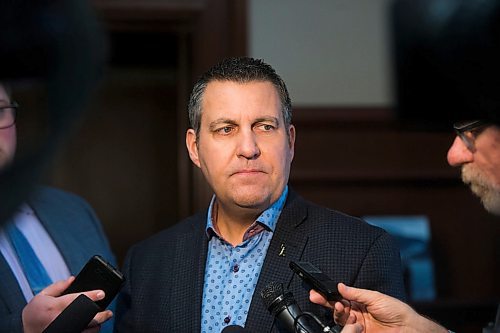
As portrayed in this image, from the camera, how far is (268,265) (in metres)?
1.73

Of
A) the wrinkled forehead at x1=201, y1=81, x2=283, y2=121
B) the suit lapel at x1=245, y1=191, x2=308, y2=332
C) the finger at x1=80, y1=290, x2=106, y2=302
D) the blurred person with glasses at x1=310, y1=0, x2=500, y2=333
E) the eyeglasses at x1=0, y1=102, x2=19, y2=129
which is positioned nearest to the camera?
the blurred person with glasses at x1=310, y1=0, x2=500, y2=333

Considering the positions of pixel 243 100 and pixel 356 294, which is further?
pixel 243 100

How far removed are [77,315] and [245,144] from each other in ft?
1.64

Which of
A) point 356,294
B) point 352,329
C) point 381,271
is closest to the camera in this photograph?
point 352,329

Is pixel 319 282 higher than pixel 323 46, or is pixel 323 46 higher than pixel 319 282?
pixel 323 46

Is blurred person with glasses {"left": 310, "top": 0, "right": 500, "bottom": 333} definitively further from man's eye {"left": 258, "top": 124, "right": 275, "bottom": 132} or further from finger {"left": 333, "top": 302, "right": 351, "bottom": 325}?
man's eye {"left": 258, "top": 124, "right": 275, "bottom": 132}

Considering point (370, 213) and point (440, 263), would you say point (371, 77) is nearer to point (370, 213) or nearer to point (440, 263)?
point (370, 213)

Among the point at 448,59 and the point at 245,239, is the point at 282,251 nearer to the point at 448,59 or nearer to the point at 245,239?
the point at 245,239

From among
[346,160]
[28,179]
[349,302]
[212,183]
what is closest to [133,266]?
[212,183]

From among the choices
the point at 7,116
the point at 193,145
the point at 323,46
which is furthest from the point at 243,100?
the point at 323,46

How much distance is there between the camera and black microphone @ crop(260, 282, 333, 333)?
1.29 metres

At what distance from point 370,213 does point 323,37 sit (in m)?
0.76

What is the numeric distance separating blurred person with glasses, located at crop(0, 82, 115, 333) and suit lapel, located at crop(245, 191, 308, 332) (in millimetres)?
301

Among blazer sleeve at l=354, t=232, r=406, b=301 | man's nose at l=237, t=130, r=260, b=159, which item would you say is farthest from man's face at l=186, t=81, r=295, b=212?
blazer sleeve at l=354, t=232, r=406, b=301
